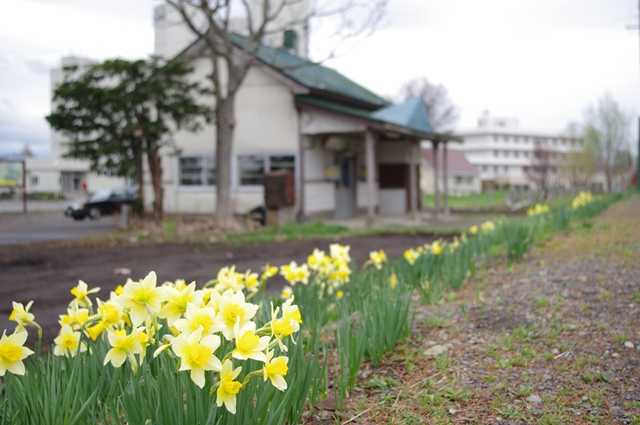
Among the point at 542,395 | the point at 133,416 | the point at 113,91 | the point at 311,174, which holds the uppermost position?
the point at 113,91

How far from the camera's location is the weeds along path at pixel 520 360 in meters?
2.41

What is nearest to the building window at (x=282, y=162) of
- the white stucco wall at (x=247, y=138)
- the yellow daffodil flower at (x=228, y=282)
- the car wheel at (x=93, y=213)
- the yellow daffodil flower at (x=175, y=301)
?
the white stucco wall at (x=247, y=138)

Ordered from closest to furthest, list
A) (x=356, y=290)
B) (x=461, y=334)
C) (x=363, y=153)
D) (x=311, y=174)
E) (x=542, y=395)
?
1. (x=542, y=395)
2. (x=461, y=334)
3. (x=356, y=290)
4. (x=311, y=174)
5. (x=363, y=153)

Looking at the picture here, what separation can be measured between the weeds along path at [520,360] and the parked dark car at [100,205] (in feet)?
71.0

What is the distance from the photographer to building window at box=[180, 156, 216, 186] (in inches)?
776

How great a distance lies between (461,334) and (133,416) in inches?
86.5

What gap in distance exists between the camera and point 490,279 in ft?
17.1

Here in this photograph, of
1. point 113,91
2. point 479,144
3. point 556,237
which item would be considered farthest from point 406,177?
point 479,144

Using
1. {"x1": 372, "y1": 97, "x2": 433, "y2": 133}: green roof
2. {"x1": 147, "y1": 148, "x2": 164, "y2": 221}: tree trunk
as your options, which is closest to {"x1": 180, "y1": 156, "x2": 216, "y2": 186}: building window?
{"x1": 147, "y1": 148, "x2": 164, "y2": 221}: tree trunk

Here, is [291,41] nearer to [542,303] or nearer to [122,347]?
[542,303]

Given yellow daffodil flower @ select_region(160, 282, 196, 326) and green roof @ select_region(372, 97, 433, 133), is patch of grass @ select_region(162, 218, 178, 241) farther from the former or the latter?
yellow daffodil flower @ select_region(160, 282, 196, 326)

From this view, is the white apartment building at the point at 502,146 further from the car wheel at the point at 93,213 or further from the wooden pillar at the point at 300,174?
the wooden pillar at the point at 300,174

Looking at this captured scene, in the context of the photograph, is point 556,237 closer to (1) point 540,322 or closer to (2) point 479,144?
(1) point 540,322

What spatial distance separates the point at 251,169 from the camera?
1928cm
